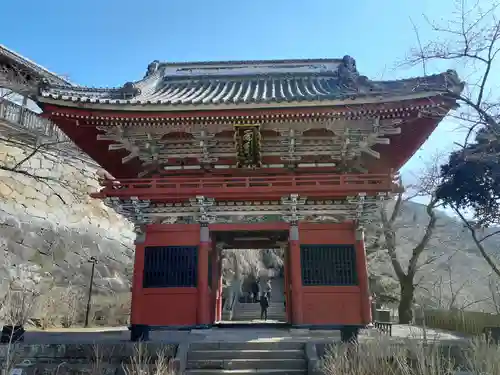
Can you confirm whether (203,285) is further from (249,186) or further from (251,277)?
(251,277)

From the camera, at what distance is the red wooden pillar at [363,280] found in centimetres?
1037

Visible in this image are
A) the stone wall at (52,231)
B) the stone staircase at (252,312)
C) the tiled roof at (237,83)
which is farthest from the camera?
the stone staircase at (252,312)

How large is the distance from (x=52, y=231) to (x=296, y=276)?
17620 mm

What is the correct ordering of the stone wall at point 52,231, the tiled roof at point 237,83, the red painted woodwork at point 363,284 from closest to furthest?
the red painted woodwork at point 363,284, the tiled roof at point 237,83, the stone wall at point 52,231

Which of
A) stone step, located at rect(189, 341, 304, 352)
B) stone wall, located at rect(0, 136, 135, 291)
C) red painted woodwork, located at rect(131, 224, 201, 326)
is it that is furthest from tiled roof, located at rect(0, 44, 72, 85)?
stone step, located at rect(189, 341, 304, 352)

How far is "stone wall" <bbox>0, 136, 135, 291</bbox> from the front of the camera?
2031 centimetres

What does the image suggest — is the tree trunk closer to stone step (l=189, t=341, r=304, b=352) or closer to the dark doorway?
the dark doorway

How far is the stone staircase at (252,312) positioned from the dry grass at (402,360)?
15327mm

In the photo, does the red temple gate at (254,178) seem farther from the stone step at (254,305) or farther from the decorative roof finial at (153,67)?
the stone step at (254,305)

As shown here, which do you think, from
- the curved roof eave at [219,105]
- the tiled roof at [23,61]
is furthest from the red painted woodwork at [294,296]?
the tiled roof at [23,61]

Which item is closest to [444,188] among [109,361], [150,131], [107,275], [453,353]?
[453,353]

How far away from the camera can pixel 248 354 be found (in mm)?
8898

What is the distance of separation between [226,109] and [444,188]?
9818mm

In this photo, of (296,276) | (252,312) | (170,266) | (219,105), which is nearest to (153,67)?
(219,105)
